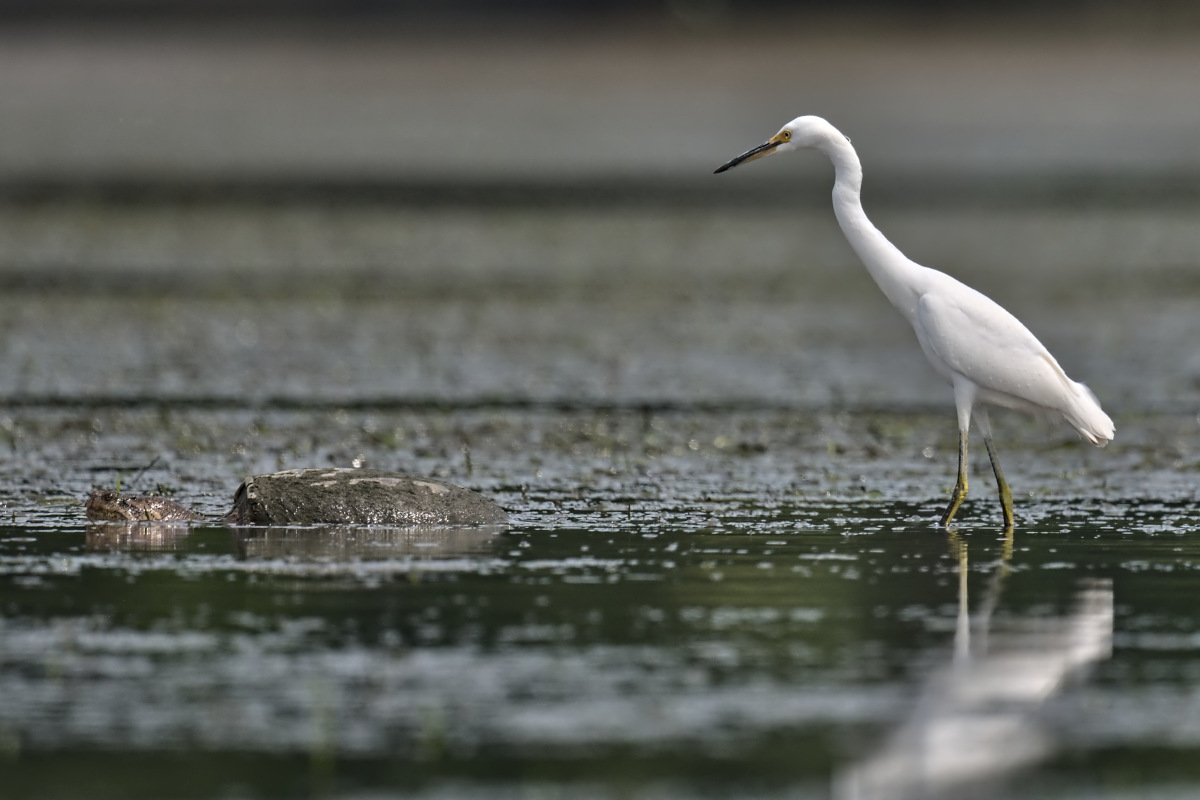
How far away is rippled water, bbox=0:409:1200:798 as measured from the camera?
6281 millimetres

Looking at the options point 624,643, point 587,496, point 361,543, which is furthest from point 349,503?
point 624,643

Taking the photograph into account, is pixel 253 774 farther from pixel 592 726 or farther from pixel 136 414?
pixel 136 414

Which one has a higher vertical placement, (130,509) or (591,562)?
(130,509)

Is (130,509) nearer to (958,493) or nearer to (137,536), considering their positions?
(137,536)

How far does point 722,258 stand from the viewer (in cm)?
2514

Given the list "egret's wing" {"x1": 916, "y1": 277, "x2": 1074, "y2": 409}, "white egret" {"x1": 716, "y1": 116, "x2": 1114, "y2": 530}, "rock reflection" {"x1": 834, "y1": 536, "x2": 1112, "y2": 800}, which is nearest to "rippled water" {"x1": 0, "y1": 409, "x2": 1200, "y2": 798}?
"rock reflection" {"x1": 834, "y1": 536, "x2": 1112, "y2": 800}

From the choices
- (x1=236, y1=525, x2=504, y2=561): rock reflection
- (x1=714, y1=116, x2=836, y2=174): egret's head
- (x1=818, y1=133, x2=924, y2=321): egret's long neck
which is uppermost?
(x1=714, y1=116, x2=836, y2=174): egret's head

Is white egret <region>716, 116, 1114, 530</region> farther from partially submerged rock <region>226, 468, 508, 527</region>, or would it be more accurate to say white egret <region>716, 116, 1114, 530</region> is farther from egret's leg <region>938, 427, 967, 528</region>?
partially submerged rock <region>226, 468, 508, 527</region>

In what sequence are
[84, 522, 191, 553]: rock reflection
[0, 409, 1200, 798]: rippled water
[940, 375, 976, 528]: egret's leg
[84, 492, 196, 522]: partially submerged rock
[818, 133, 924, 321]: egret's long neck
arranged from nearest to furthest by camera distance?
1. [0, 409, 1200, 798]: rippled water
2. [84, 522, 191, 553]: rock reflection
3. [84, 492, 196, 522]: partially submerged rock
4. [940, 375, 976, 528]: egret's leg
5. [818, 133, 924, 321]: egret's long neck

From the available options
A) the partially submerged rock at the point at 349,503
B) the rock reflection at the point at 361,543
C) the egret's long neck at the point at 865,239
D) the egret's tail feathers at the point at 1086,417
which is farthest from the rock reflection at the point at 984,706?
the egret's long neck at the point at 865,239

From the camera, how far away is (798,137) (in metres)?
11.2

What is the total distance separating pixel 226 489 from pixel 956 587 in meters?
4.28

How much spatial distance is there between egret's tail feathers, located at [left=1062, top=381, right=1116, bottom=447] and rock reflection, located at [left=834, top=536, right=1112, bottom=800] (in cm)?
252

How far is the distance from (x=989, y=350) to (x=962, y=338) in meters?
0.15
